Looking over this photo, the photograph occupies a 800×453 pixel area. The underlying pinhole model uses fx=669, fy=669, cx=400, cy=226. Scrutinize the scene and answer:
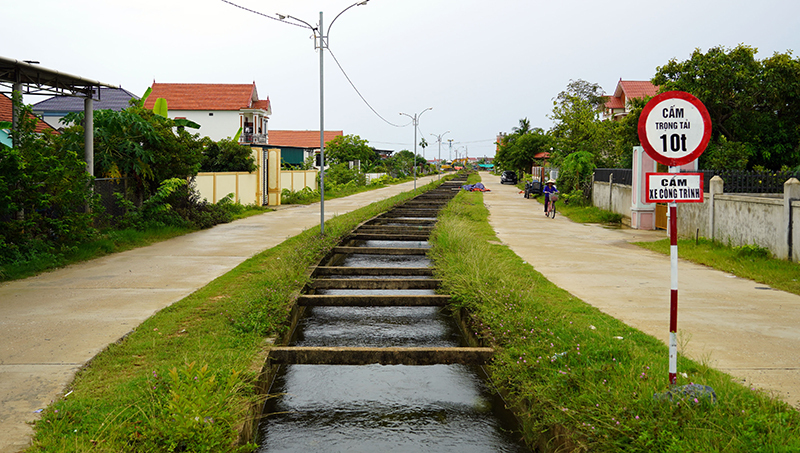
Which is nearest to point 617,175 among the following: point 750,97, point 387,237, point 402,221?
point 750,97

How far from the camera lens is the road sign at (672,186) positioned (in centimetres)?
502

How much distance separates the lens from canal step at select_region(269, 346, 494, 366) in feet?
23.3

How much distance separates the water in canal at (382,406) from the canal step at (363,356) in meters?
0.25

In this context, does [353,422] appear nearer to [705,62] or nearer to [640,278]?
[640,278]

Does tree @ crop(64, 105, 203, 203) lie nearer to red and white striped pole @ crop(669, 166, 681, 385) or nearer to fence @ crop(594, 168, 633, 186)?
red and white striped pole @ crop(669, 166, 681, 385)

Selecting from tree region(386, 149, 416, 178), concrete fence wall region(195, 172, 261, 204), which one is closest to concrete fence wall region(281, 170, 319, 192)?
concrete fence wall region(195, 172, 261, 204)

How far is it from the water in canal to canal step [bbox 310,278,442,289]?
2074 millimetres

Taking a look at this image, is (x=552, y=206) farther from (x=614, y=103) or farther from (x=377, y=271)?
(x=614, y=103)

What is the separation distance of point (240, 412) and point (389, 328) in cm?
453

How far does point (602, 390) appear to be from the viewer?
5.07 metres

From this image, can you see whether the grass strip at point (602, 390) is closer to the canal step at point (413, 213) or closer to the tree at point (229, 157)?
the canal step at point (413, 213)

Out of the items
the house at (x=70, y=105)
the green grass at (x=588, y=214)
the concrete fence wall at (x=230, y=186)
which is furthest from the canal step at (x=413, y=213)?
the house at (x=70, y=105)

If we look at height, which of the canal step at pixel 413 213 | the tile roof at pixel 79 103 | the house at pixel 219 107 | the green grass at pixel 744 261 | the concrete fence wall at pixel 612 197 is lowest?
the green grass at pixel 744 261

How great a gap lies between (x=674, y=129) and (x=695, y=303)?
5.53 m
